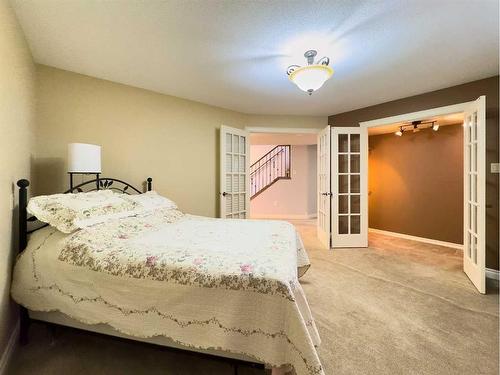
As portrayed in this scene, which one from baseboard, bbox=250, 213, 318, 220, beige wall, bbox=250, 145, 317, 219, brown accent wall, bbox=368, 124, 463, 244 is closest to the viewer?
brown accent wall, bbox=368, 124, 463, 244

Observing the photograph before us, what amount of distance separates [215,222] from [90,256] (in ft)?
3.90

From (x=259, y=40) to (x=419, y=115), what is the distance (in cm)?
278

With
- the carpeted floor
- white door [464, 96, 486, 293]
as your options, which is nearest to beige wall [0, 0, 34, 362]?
the carpeted floor

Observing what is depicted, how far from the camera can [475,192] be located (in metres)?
2.77

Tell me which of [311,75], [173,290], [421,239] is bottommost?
[421,239]

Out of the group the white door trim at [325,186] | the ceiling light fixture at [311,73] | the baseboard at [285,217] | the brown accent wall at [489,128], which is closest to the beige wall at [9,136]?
the ceiling light fixture at [311,73]

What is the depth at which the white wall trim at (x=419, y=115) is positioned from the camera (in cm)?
316

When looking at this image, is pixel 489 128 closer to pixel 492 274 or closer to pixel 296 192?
pixel 492 274

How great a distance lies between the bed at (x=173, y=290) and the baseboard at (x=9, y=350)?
0.05 m

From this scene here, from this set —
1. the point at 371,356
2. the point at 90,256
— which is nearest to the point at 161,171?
the point at 90,256

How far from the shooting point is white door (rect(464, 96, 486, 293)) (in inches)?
99.2

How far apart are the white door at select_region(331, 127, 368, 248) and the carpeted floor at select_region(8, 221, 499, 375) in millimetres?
1231

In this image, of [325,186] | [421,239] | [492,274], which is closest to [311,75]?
[325,186]

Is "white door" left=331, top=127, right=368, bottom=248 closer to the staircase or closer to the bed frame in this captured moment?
the bed frame
